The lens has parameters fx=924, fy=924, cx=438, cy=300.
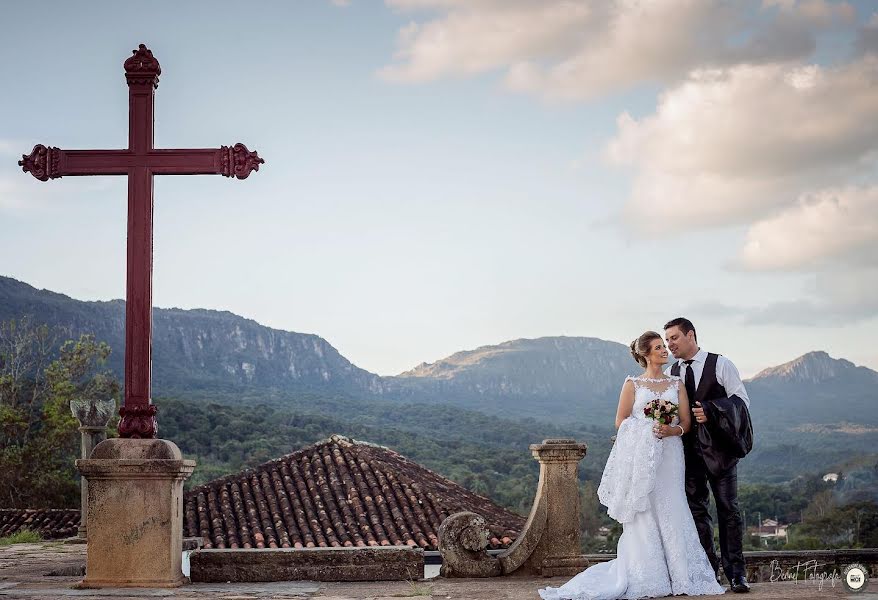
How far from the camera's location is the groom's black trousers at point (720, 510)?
604 cm

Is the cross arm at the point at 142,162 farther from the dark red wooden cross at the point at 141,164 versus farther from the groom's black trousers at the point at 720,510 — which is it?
the groom's black trousers at the point at 720,510

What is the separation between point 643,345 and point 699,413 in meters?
0.58

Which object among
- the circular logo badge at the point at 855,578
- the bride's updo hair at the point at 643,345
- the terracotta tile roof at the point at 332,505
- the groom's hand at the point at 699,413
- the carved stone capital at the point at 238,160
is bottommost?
the terracotta tile roof at the point at 332,505

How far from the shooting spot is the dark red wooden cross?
6.84m

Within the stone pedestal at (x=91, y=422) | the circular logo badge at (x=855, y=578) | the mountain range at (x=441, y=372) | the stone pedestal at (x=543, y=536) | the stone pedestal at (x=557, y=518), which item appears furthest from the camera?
the mountain range at (x=441, y=372)

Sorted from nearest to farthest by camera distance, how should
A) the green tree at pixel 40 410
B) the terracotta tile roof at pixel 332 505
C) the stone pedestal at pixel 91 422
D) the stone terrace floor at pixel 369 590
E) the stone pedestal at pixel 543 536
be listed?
the stone terrace floor at pixel 369 590 < the stone pedestal at pixel 543 536 < the stone pedestal at pixel 91 422 < the terracotta tile roof at pixel 332 505 < the green tree at pixel 40 410

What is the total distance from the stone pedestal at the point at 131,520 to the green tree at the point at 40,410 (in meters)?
33.2

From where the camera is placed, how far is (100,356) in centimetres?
4191

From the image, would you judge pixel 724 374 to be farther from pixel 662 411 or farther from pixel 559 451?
pixel 559 451

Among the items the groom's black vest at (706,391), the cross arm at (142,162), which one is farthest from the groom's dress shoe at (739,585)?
the cross arm at (142,162)

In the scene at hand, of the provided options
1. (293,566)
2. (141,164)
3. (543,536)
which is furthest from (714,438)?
(141,164)

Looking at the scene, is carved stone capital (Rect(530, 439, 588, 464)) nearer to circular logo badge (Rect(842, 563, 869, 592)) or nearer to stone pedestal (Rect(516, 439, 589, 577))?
stone pedestal (Rect(516, 439, 589, 577))

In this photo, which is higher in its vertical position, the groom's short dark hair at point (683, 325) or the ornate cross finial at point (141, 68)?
the ornate cross finial at point (141, 68)

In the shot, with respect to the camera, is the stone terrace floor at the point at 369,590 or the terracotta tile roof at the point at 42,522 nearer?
the stone terrace floor at the point at 369,590
